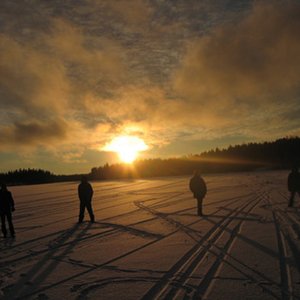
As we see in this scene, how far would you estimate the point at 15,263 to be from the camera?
22.5 feet

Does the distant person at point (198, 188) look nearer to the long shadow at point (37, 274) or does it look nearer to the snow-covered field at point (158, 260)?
the snow-covered field at point (158, 260)

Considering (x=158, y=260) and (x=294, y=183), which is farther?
(x=294, y=183)

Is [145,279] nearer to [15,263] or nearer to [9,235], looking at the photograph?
[15,263]

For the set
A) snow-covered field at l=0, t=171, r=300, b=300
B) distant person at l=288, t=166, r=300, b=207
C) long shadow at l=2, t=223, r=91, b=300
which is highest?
distant person at l=288, t=166, r=300, b=207

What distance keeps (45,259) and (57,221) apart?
20.8 ft

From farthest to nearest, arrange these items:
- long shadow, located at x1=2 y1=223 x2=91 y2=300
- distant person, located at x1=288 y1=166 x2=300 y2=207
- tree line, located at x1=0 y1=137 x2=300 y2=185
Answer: tree line, located at x1=0 y1=137 x2=300 y2=185
distant person, located at x1=288 y1=166 x2=300 y2=207
long shadow, located at x1=2 y1=223 x2=91 y2=300

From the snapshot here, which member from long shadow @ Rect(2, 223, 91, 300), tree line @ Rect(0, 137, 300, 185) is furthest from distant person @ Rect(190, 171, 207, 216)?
tree line @ Rect(0, 137, 300, 185)

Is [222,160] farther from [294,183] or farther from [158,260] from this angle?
[158,260]

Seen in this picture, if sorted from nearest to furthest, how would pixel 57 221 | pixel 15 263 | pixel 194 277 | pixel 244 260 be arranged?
pixel 194 277 < pixel 244 260 < pixel 15 263 < pixel 57 221

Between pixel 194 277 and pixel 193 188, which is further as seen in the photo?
pixel 193 188

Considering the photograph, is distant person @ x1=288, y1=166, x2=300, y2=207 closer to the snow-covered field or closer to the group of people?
the group of people

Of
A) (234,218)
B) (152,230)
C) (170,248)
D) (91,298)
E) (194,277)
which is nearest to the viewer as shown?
(91,298)

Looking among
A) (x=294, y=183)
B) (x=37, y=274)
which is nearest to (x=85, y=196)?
(x=37, y=274)

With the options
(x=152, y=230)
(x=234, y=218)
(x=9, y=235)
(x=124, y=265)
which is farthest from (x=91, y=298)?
(x=234, y=218)
